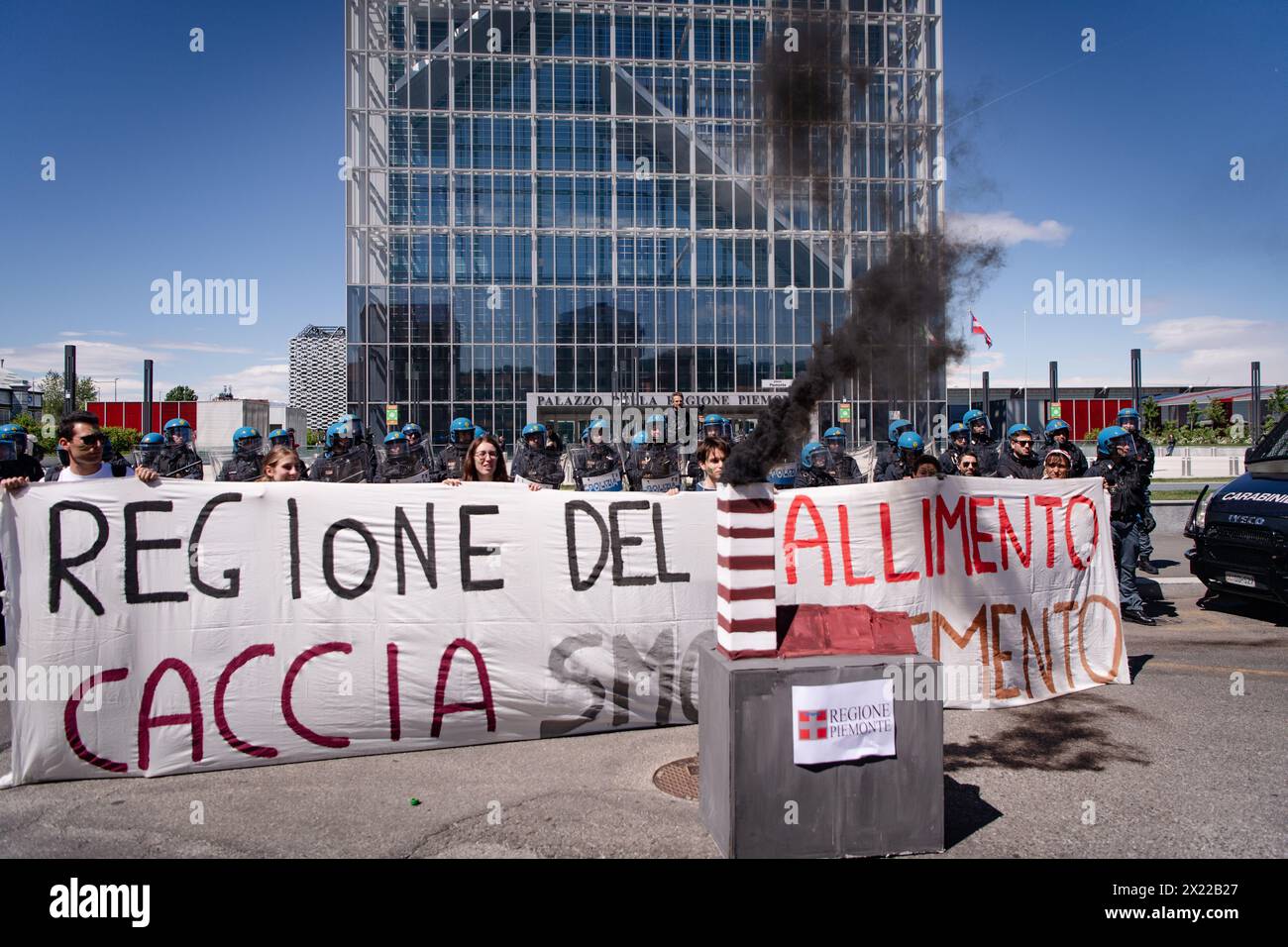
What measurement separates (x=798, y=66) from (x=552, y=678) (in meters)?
5.61

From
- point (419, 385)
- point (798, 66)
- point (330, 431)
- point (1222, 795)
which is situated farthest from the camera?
point (419, 385)

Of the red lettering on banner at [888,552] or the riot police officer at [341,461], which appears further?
the riot police officer at [341,461]

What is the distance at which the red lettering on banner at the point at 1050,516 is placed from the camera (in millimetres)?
6809

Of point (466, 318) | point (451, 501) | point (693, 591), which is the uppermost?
point (466, 318)

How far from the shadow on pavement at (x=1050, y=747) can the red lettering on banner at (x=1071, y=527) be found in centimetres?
126

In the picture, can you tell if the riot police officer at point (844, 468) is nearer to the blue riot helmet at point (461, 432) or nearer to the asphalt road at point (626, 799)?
the asphalt road at point (626, 799)

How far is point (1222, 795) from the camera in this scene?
456 cm

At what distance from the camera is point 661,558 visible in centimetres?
589

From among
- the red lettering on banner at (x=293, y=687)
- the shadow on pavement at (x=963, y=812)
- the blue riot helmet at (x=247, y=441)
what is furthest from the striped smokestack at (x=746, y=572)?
the blue riot helmet at (x=247, y=441)

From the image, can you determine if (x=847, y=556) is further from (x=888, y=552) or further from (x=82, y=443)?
(x=82, y=443)

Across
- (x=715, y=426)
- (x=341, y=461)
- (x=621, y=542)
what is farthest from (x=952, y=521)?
(x=715, y=426)
